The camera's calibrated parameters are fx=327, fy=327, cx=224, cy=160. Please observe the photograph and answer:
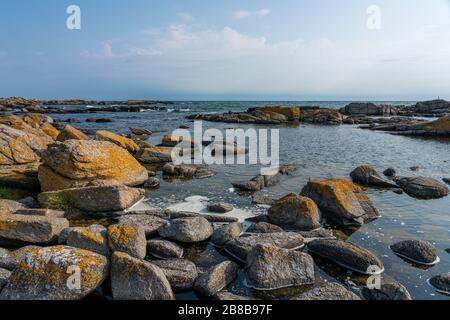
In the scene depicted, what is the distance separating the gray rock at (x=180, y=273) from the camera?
6555 millimetres

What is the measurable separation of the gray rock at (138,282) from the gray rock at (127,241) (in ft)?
3.33

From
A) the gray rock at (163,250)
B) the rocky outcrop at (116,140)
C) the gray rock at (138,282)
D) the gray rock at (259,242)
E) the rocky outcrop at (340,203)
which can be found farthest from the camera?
the rocky outcrop at (116,140)

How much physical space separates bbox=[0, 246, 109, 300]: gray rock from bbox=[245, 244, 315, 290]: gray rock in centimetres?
308

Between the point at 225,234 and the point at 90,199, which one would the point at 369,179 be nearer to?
the point at 225,234

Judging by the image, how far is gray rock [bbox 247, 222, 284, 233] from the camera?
9305 mm

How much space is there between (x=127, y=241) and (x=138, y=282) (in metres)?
1.54

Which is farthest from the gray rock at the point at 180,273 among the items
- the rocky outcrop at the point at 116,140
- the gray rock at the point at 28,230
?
the rocky outcrop at the point at 116,140

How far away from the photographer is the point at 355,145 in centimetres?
3075

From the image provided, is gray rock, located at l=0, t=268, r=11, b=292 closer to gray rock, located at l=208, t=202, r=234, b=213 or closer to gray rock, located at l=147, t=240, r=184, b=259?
gray rock, located at l=147, t=240, r=184, b=259

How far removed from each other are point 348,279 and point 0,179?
41.9 ft

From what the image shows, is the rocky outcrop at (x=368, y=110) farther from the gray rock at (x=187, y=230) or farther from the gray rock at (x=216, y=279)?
the gray rock at (x=216, y=279)
